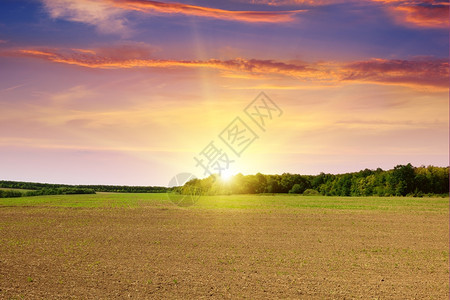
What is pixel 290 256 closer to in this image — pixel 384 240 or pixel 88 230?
pixel 384 240

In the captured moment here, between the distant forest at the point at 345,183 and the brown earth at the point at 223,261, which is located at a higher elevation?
the distant forest at the point at 345,183

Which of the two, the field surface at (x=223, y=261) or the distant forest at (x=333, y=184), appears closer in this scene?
the field surface at (x=223, y=261)

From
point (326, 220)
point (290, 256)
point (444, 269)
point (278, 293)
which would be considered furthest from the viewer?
point (326, 220)

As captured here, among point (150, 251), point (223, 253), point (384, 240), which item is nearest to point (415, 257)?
point (384, 240)

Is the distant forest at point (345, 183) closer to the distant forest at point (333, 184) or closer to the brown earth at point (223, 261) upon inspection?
the distant forest at point (333, 184)

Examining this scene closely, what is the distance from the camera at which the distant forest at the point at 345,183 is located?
8875cm

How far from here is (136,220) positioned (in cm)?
3781

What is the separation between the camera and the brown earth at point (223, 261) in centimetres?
1491

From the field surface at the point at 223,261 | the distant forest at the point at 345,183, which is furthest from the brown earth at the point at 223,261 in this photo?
the distant forest at the point at 345,183

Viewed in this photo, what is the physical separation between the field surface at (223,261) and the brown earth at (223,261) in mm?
42

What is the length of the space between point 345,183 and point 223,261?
286ft

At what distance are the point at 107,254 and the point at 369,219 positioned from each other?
25.5 m

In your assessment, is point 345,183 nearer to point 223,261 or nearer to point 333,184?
point 333,184

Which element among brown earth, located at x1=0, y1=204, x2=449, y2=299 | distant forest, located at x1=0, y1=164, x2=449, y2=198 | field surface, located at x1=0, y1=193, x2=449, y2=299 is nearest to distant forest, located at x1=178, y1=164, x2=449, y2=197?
distant forest, located at x1=0, y1=164, x2=449, y2=198
